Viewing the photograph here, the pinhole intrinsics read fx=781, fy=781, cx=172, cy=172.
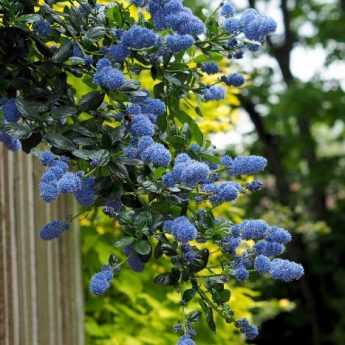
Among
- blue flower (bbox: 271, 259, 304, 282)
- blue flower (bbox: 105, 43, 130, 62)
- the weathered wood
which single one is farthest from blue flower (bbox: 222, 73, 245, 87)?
the weathered wood

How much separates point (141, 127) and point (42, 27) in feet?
1.13

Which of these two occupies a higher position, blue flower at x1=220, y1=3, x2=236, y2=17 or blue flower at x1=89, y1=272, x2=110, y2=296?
blue flower at x1=220, y1=3, x2=236, y2=17

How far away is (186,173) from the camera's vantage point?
1555mm

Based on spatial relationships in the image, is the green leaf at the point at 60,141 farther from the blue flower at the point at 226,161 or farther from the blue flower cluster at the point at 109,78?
Answer: the blue flower at the point at 226,161

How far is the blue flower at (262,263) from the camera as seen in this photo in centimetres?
170

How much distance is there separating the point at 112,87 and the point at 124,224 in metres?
0.31

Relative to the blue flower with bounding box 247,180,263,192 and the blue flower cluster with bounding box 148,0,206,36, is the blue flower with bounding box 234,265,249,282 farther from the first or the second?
the blue flower cluster with bounding box 148,0,206,36

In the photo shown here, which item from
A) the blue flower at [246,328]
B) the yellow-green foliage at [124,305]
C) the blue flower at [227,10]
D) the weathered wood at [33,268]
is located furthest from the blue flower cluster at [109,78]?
the yellow-green foliage at [124,305]

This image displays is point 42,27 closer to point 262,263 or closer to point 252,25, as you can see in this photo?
point 252,25

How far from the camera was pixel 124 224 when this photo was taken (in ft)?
5.79

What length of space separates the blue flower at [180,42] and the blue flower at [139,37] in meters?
0.06

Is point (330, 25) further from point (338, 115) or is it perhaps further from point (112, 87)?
point (112, 87)

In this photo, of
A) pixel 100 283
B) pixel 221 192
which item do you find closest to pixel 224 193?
pixel 221 192

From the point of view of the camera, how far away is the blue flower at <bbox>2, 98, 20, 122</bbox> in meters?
1.76
